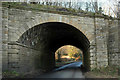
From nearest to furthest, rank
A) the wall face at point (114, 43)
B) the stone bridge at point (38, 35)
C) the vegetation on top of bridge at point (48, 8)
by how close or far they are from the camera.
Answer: the stone bridge at point (38, 35)
the vegetation on top of bridge at point (48, 8)
the wall face at point (114, 43)

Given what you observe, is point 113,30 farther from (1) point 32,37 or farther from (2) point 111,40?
(1) point 32,37

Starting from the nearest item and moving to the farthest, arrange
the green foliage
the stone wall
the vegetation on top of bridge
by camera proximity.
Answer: the stone wall < the vegetation on top of bridge < the green foliage

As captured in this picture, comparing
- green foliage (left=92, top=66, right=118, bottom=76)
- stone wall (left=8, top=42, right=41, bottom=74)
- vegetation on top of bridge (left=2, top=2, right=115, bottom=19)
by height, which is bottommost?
green foliage (left=92, top=66, right=118, bottom=76)

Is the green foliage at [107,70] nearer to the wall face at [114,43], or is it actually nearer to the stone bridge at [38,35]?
the stone bridge at [38,35]

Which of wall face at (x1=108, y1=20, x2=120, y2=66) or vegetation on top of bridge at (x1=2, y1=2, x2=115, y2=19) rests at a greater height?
vegetation on top of bridge at (x1=2, y1=2, x2=115, y2=19)

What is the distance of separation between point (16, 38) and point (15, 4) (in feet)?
8.89

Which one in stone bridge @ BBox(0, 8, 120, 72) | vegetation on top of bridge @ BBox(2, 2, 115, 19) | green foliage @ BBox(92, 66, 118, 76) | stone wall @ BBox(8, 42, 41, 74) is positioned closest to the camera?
stone wall @ BBox(8, 42, 41, 74)

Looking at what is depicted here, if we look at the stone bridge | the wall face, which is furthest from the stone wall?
the wall face

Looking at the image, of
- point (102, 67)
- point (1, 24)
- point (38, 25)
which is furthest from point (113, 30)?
point (1, 24)

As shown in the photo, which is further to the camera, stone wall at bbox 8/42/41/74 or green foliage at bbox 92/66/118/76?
green foliage at bbox 92/66/118/76

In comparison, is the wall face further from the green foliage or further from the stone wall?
the stone wall

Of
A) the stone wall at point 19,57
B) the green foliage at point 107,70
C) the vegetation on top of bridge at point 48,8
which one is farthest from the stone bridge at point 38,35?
the green foliage at point 107,70

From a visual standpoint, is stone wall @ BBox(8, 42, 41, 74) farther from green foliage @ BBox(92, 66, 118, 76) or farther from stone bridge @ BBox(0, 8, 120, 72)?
green foliage @ BBox(92, 66, 118, 76)

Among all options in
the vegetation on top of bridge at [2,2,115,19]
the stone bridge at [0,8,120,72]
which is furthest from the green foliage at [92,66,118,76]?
the vegetation on top of bridge at [2,2,115,19]
